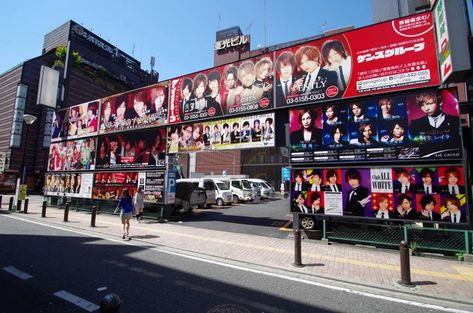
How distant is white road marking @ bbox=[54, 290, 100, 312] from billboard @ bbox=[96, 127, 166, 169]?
33.6 ft

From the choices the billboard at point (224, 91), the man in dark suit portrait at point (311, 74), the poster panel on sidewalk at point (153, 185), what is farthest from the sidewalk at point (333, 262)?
the man in dark suit portrait at point (311, 74)

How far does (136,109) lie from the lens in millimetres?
16844

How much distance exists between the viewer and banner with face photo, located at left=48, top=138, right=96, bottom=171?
19.0 metres

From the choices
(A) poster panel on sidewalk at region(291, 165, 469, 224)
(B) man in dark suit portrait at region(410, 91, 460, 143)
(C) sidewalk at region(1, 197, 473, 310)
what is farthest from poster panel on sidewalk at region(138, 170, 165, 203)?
(B) man in dark suit portrait at region(410, 91, 460, 143)

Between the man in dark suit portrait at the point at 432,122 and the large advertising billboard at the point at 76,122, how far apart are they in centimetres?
1870

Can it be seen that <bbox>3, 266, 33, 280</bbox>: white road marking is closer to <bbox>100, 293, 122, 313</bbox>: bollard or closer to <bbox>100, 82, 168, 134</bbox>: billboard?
<bbox>100, 293, 122, 313</bbox>: bollard

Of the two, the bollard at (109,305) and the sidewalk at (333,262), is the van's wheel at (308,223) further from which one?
the bollard at (109,305)

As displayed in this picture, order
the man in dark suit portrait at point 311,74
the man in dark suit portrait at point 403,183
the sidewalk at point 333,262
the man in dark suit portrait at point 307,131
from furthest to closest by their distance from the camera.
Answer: the man in dark suit portrait at point 311,74 < the man in dark suit portrait at point 307,131 < the man in dark suit portrait at point 403,183 < the sidewalk at point 333,262

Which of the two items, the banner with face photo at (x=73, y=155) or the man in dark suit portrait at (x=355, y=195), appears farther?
the banner with face photo at (x=73, y=155)

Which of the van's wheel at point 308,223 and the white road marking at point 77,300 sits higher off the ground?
the van's wheel at point 308,223

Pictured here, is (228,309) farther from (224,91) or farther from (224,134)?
(224,91)

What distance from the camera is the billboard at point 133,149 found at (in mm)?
15258

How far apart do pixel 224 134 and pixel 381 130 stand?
262 inches

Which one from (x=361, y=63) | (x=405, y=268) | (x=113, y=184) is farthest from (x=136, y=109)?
(x=405, y=268)
